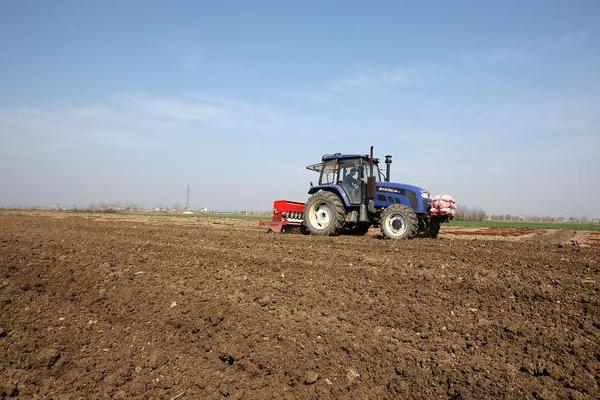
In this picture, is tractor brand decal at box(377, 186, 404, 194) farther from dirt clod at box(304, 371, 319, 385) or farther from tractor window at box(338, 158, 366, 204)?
dirt clod at box(304, 371, 319, 385)

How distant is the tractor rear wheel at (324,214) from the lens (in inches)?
469

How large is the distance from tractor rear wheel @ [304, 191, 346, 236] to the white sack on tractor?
2.60m

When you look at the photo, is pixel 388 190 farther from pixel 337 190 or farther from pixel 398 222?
pixel 337 190

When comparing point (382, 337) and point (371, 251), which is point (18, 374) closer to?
point (382, 337)

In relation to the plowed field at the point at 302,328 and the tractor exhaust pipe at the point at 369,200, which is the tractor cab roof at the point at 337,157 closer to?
the tractor exhaust pipe at the point at 369,200

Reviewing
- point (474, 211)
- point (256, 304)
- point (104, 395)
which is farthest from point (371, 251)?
point (474, 211)

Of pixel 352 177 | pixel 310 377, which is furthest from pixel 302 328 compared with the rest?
pixel 352 177

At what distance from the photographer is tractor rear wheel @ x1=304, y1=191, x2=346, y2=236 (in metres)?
11.9

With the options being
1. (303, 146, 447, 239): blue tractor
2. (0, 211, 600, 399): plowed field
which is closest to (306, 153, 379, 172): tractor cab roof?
(303, 146, 447, 239): blue tractor

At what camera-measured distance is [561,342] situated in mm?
4094

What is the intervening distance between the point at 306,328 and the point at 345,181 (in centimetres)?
796

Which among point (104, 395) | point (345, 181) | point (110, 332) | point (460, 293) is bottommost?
point (104, 395)

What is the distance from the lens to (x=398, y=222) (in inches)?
432

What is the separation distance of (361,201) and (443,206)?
238 centimetres
